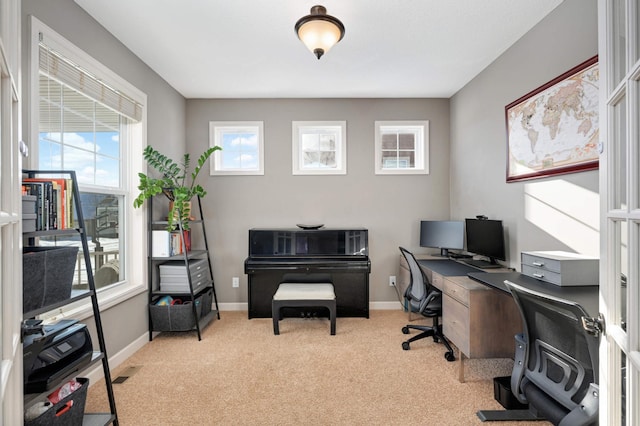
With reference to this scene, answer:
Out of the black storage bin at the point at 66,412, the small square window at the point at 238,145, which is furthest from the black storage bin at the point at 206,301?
the black storage bin at the point at 66,412

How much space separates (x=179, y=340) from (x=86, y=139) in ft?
6.51

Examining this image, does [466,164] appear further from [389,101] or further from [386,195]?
[389,101]

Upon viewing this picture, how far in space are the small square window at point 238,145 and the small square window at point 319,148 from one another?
1.54 feet

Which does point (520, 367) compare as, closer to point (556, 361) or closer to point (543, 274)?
point (556, 361)

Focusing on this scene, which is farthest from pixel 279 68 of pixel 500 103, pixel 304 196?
pixel 500 103

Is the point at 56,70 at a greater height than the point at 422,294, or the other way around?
the point at 56,70

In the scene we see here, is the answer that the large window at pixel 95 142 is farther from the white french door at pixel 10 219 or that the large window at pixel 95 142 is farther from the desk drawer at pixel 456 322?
the desk drawer at pixel 456 322

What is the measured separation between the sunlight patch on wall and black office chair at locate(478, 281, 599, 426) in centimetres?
85

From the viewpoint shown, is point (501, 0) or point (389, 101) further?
point (389, 101)

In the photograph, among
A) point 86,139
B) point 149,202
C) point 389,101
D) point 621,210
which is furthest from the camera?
point 389,101

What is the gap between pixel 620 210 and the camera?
824 mm

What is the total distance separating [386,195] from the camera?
13.0ft

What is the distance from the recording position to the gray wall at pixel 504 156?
6.44 feet

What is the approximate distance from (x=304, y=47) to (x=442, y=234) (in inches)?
97.4
